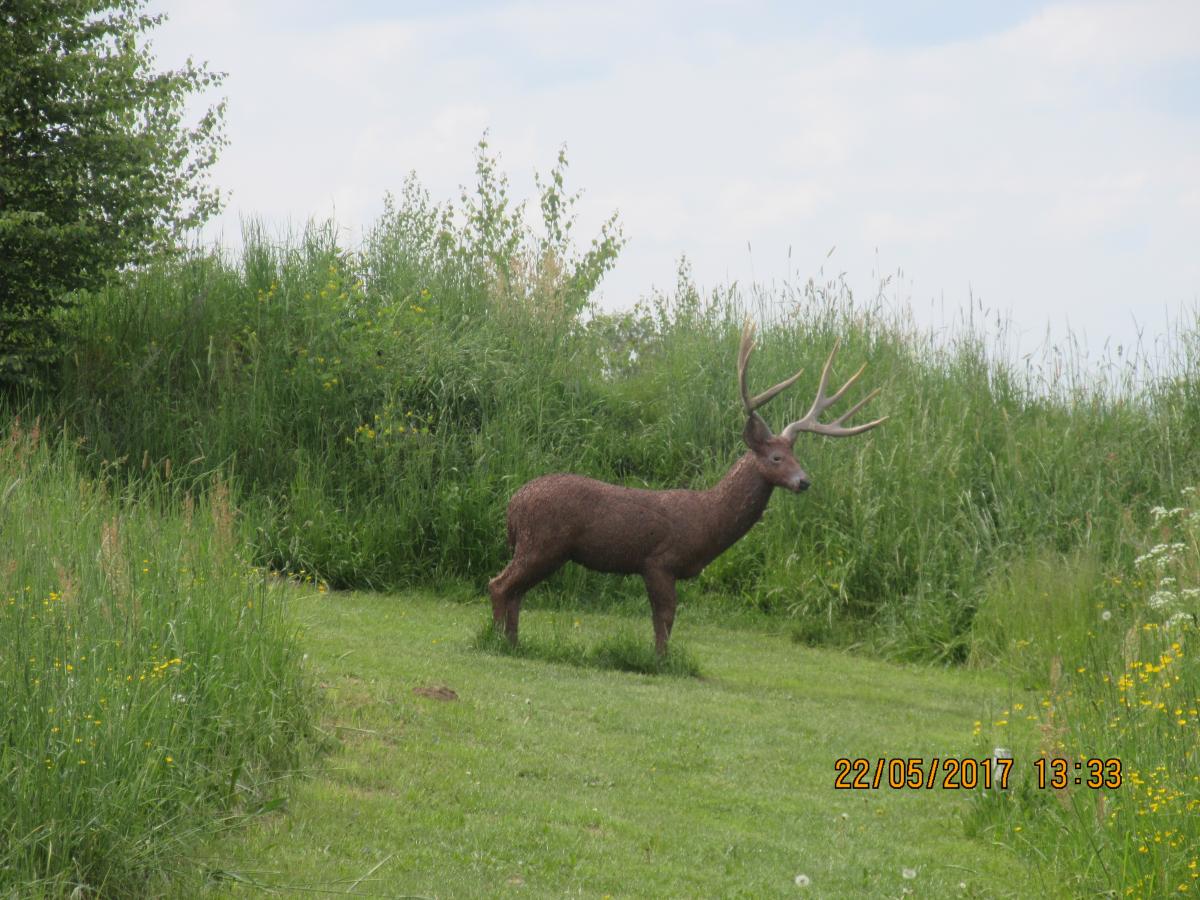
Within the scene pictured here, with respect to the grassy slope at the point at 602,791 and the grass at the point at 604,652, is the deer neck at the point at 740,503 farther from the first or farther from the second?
the grassy slope at the point at 602,791

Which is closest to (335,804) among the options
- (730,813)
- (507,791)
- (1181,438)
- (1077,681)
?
(507,791)

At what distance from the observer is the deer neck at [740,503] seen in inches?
383

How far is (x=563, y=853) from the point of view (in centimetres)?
565

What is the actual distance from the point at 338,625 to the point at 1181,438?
8.62 metres

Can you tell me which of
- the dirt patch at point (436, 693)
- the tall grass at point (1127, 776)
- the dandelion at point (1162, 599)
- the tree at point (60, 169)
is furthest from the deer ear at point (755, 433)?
the tree at point (60, 169)

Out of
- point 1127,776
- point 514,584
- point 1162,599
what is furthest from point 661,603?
point 1127,776

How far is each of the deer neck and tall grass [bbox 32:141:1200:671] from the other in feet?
8.87

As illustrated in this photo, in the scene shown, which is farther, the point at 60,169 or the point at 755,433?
the point at 60,169

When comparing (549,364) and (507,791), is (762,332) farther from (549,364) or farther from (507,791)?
(507,791)

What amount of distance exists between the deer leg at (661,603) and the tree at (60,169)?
7.17 m

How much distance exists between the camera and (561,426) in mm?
14570

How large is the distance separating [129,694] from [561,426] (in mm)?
9608
